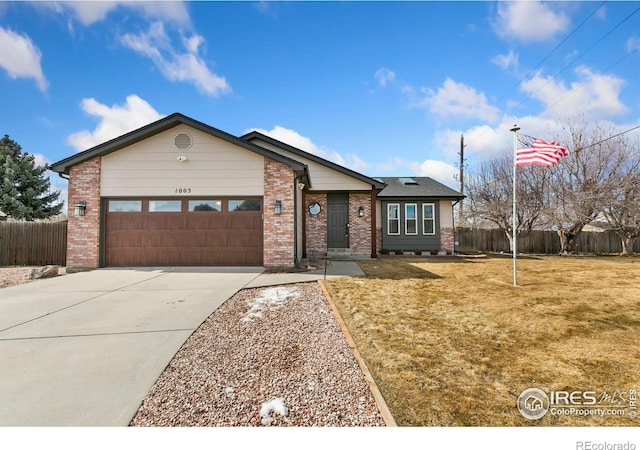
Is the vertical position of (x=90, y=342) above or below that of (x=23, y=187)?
below

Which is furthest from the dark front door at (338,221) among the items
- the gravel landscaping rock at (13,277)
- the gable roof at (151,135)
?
the gravel landscaping rock at (13,277)

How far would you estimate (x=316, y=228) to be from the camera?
1285 centimetres

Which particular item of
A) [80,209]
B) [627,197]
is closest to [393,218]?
[627,197]

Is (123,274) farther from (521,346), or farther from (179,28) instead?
(521,346)

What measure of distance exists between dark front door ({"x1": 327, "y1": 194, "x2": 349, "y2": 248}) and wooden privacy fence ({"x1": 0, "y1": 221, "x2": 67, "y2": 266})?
1012 cm

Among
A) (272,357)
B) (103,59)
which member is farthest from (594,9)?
(103,59)

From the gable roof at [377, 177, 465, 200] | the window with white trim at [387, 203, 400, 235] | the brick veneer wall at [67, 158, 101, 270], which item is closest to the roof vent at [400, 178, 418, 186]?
the gable roof at [377, 177, 465, 200]

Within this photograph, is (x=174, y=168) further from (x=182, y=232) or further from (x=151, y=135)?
(x=182, y=232)

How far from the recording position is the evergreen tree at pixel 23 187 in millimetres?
18812

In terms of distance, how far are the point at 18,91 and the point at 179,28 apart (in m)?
6.71

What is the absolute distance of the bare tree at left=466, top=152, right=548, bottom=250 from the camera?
53.6 ft

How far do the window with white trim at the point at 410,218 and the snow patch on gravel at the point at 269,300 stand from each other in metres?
9.81

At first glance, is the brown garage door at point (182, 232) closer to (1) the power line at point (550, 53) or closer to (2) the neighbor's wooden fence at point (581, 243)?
(1) the power line at point (550, 53)

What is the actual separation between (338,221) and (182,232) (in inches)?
260
